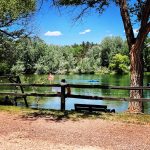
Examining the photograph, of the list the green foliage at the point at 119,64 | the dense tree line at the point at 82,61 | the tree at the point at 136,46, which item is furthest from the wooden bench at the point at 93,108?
the green foliage at the point at 119,64

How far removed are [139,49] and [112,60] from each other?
5163 inches

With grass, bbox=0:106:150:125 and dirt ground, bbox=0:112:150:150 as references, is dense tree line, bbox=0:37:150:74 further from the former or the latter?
dirt ground, bbox=0:112:150:150

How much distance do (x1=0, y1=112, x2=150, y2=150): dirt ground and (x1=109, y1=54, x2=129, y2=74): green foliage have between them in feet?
428

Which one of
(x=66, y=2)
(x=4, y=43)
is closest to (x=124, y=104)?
(x=4, y=43)

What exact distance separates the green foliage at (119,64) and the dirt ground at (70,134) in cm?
13034

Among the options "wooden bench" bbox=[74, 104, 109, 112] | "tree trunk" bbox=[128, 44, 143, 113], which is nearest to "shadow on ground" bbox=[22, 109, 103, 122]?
"wooden bench" bbox=[74, 104, 109, 112]

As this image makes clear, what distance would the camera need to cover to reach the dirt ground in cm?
1085

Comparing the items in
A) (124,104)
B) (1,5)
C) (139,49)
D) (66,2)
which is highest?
(1,5)

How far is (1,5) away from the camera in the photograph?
1384 inches

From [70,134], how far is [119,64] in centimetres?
13797

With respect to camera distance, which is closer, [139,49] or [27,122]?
[27,122]

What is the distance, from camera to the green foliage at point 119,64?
14475 cm

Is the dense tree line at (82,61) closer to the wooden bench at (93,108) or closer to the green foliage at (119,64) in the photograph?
the green foliage at (119,64)

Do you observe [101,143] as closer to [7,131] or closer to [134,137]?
[134,137]
